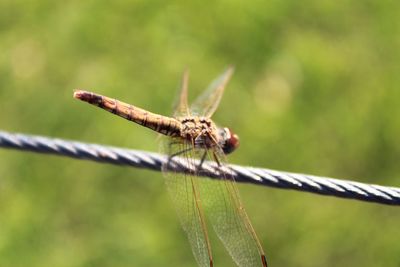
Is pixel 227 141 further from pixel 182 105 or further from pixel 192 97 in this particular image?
pixel 192 97

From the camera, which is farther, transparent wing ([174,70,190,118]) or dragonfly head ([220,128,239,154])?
transparent wing ([174,70,190,118])

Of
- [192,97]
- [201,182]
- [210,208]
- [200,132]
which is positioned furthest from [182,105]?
[192,97]

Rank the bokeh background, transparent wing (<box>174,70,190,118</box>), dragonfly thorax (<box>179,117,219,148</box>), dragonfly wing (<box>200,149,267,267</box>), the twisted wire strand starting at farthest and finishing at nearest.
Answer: the bokeh background, transparent wing (<box>174,70,190,118</box>), dragonfly thorax (<box>179,117,219,148</box>), dragonfly wing (<box>200,149,267,267</box>), the twisted wire strand

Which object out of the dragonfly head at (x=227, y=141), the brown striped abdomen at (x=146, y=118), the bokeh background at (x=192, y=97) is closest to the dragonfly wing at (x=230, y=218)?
the dragonfly head at (x=227, y=141)

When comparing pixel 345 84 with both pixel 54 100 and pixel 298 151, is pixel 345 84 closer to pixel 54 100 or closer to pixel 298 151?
pixel 298 151

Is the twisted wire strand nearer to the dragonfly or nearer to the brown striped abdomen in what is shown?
the dragonfly

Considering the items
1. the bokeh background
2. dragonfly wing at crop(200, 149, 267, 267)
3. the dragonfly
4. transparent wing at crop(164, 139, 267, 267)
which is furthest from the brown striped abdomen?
the bokeh background

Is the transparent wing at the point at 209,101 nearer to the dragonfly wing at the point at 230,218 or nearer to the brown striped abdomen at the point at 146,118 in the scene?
the brown striped abdomen at the point at 146,118
